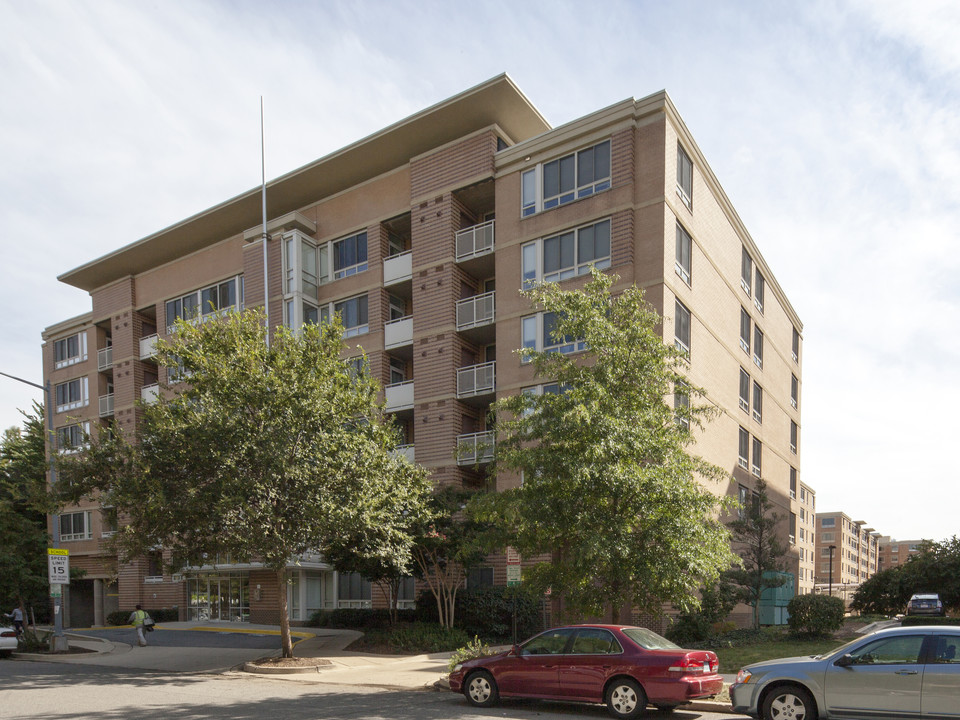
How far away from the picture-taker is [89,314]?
44.9 meters

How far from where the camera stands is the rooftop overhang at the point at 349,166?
1093 inches

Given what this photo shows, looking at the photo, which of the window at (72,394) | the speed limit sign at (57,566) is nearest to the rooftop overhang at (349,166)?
the window at (72,394)

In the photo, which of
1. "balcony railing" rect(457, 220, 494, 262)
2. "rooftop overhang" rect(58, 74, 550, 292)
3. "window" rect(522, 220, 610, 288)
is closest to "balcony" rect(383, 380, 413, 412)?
"balcony railing" rect(457, 220, 494, 262)

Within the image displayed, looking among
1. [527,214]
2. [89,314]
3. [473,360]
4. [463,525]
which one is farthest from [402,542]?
[89,314]

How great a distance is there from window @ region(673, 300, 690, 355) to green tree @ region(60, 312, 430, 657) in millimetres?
11182

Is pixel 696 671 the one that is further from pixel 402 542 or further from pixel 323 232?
pixel 323 232

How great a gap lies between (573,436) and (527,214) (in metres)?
15.1

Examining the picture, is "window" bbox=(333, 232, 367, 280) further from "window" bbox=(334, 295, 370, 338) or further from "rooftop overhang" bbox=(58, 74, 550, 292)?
"rooftop overhang" bbox=(58, 74, 550, 292)

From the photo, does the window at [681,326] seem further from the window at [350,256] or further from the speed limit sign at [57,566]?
the speed limit sign at [57,566]

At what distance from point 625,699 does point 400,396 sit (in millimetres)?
19909

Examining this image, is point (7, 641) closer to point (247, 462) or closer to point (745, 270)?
point (247, 462)

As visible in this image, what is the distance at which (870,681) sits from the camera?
962 centimetres

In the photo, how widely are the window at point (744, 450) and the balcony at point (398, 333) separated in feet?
48.8

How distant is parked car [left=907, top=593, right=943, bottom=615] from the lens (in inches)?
1196
